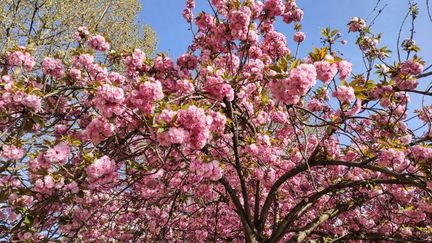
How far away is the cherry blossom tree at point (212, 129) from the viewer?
341cm

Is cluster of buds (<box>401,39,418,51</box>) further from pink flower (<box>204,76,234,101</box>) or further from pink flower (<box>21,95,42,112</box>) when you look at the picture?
pink flower (<box>21,95,42,112</box>)

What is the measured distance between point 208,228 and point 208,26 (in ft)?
13.1

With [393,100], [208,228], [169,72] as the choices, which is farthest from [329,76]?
[208,228]

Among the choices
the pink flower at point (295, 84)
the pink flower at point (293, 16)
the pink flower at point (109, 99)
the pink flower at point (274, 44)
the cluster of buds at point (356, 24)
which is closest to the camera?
the pink flower at point (295, 84)

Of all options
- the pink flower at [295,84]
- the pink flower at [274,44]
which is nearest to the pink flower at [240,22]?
the pink flower at [274,44]

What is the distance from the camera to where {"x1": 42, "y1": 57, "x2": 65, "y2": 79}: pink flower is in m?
4.31

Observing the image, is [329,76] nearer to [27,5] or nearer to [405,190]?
[405,190]

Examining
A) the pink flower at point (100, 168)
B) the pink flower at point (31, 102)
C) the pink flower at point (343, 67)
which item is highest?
the pink flower at point (343, 67)

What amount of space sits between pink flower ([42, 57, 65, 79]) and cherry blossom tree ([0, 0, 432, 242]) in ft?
0.07

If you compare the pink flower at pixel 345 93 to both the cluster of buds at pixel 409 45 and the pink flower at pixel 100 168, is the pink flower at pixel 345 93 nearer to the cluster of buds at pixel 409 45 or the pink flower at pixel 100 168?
the cluster of buds at pixel 409 45

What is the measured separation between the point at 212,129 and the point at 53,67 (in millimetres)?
1962

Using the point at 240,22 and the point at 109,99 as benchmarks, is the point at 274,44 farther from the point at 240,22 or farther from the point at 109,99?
the point at 109,99

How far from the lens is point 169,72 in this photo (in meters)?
5.00

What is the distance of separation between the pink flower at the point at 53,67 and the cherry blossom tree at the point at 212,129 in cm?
2
